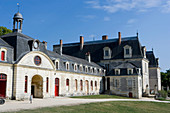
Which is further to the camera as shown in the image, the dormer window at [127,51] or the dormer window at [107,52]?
the dormer window at [107,52]

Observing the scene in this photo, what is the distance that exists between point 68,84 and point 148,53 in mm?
26404

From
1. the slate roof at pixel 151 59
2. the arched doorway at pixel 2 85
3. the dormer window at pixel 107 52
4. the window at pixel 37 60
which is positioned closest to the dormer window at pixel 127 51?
the dormer window at pixel 107 52

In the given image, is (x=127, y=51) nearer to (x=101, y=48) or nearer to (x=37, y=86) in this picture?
(x=101, y=48)

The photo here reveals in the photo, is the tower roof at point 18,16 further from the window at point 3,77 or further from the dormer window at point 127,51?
the dormer window at point 127,51

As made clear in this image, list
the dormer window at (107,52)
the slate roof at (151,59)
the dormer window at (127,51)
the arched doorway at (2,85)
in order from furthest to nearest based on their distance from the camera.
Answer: the slate roof at (151,59), the dormer window at (107,52), the dormer window at (127,51), the arched doorway at (2,85)

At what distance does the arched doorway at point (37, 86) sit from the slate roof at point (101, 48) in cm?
2260

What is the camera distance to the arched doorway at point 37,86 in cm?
2733

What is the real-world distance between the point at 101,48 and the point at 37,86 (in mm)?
24959

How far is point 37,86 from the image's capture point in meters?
27.7

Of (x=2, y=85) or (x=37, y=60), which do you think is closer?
(x=2, y=85)

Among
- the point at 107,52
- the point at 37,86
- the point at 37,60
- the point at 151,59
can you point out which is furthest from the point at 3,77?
the point at 151,59

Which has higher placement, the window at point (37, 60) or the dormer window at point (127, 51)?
the dormer window at point (127, 51)

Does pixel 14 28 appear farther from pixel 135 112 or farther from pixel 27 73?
pixel 135 112

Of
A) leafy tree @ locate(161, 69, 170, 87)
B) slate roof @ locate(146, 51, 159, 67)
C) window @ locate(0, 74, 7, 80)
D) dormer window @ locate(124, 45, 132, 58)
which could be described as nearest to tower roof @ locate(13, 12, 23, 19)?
window @ locate(0, 74, 7, 80)
